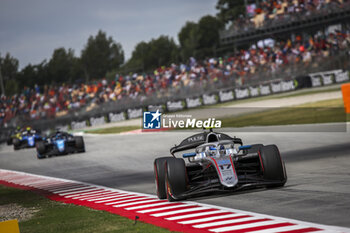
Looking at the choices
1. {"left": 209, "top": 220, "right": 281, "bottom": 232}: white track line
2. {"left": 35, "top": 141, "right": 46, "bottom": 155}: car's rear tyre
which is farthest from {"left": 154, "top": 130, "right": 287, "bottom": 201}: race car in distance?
{"left": 35, "top": 141, "right": 46, "bottom": 155}: car's rear tyre

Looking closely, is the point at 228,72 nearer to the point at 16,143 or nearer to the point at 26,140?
the point at 26,140

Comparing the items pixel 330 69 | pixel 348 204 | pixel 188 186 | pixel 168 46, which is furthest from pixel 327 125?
pixel 168 46

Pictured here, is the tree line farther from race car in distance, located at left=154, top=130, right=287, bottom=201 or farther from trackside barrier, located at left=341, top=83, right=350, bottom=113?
race car in distance, located at left=154, top=130, right=287, bottom=201

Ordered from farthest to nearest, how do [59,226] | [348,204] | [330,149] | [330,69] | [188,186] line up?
[330,69]
[330,149]
[188,186]
[59,226]
[348,204]

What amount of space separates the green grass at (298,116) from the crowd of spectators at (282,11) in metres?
20.9

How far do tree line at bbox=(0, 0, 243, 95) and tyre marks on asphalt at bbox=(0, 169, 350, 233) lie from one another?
66079 mm

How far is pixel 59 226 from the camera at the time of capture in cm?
874

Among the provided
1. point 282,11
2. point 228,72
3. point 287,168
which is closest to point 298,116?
point 287,168

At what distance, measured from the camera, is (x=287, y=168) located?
1302 centimetres

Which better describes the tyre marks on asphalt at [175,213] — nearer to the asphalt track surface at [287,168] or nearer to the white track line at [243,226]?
the white track line at [243,226]

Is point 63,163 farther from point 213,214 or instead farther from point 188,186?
point 213,214

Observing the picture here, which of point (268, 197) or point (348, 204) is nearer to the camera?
point (348, 204)

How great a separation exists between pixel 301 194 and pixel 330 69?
32.7m

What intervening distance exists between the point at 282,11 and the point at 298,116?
28620mm
